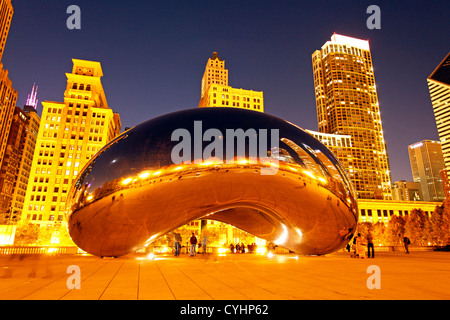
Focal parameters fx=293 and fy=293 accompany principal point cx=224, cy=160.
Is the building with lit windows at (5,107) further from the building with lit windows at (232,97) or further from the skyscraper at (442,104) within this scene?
the skyscraper at (442,104)

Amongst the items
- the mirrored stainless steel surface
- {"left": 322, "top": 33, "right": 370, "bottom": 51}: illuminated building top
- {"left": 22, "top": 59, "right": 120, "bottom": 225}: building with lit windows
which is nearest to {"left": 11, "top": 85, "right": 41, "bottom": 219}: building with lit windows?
{"left": 22, "top": 59, "right": 120, "bottom": 225}: building with lit windows

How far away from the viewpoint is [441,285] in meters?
4.79

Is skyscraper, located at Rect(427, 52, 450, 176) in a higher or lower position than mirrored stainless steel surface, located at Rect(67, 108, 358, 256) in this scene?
higher

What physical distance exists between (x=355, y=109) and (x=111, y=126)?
137059 mm

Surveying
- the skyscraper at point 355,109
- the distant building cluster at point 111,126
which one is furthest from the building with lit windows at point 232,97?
the skyscraper at point 355,109

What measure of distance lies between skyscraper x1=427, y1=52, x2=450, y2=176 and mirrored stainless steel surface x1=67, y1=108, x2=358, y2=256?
8220 inches

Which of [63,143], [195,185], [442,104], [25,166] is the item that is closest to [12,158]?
[25,166]

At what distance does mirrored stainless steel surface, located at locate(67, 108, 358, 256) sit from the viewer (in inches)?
264

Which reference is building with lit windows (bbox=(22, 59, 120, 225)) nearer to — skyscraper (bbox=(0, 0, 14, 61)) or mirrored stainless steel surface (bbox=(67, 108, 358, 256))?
skyscraper (bbox=(0, 0, 14, 61))

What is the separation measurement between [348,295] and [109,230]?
5.67 meters

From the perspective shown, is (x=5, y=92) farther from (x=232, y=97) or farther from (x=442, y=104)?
Answer: (x=442, y=104)
